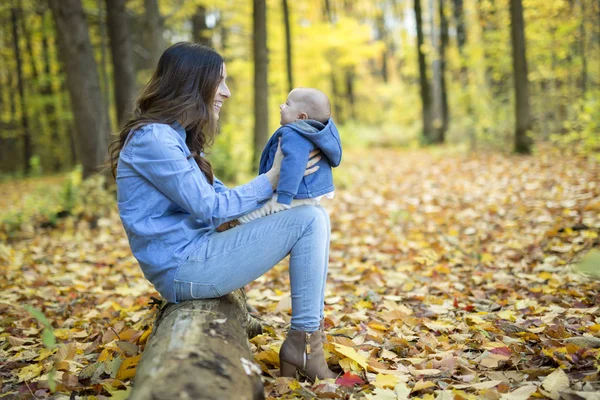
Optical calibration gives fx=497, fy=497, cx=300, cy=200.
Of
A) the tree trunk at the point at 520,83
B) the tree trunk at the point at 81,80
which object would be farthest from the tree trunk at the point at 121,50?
the tree trunk at the point at 520,83

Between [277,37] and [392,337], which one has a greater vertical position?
[277,37]

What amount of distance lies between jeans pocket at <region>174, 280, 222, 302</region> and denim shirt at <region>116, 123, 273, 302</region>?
39 mm

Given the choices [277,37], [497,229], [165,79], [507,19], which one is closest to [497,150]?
[507,19]

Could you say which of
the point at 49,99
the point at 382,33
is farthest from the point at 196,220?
the point at 382,33

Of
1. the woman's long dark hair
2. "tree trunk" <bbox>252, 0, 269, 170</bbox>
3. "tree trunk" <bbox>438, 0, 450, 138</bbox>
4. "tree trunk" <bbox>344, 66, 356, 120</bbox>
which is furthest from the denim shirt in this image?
"tree trunk" <bbox>344, 66, 356, 120</bbox>

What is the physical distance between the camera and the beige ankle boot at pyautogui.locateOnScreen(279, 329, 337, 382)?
2270 mm

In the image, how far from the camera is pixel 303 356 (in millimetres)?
2273

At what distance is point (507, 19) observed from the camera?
12727mm

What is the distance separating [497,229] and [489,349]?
3.17 metres

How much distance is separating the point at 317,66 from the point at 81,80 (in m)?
12.1

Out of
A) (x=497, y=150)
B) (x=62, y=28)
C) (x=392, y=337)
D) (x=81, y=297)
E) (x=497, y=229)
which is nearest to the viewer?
(x=392, y=337)

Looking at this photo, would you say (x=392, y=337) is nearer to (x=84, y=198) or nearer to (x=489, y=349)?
(x=489, y=349)

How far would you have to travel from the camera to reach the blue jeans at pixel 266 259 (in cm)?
223

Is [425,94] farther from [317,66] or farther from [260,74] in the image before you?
[260,74]
